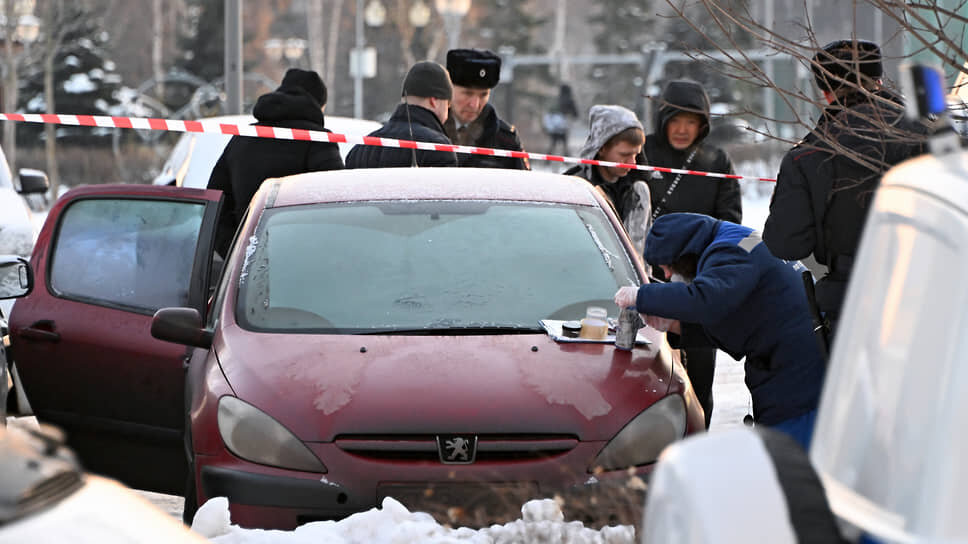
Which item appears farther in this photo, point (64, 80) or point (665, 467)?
point (64, 80)

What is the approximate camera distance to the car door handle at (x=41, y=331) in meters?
6.12

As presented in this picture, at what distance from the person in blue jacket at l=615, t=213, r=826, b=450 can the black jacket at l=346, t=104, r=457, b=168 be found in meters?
2.78

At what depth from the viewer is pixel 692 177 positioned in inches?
297

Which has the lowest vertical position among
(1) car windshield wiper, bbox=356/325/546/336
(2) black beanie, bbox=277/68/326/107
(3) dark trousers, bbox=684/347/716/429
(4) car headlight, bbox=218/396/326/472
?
(3) dark trousers, bbox=684/347/716/429

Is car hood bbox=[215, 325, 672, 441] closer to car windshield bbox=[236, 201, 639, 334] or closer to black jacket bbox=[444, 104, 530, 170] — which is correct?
car windshield bbox=[236, 201, 639, 334]

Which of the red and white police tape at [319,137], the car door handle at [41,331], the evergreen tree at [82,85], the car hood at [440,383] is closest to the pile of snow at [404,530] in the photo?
the car hood at [440,383]

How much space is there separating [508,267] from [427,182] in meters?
0.69

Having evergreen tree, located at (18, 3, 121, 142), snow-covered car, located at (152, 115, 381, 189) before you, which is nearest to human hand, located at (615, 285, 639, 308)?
snow-covered car, located at (152, 115, 381, 189)

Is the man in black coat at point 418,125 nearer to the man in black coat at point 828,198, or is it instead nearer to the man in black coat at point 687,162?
the man in black coat at point 687,162

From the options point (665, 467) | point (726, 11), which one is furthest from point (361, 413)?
point (665, 467)

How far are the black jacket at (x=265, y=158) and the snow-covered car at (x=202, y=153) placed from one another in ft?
6.16

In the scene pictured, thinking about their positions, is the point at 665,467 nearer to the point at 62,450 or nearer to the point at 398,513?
the point at 62,450

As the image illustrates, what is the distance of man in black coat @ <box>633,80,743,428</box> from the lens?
7.50 m

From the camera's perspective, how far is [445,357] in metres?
4.86
